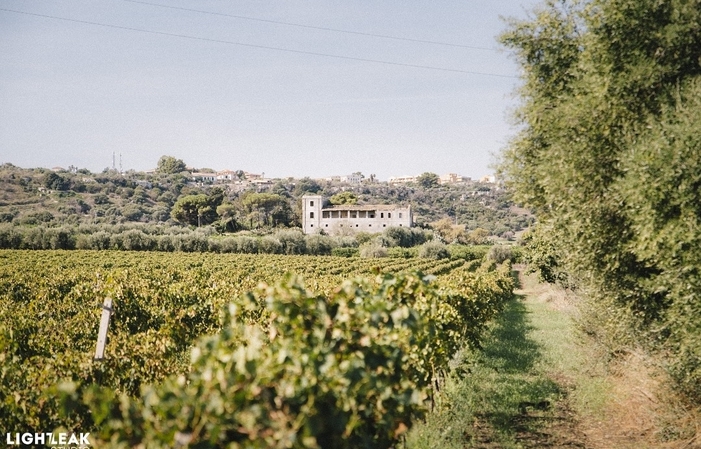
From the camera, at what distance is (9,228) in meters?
58.6

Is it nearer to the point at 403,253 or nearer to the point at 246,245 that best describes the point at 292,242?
the point at 246,245

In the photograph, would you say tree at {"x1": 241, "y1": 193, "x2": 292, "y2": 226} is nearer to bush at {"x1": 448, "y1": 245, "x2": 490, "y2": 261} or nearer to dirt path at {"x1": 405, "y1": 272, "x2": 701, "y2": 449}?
bush at {"x1": 448, "y1": 245, "x2": 490, "y2": 261}

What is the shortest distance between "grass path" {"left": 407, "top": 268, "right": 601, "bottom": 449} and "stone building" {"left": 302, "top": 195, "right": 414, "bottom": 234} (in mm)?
78094

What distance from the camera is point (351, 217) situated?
10112 cm

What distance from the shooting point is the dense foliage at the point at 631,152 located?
264 inches

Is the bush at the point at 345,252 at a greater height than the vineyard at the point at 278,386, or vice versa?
the vineyard at the point at 278,386

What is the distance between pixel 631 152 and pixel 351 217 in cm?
9391

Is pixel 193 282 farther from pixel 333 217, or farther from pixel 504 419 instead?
pixel 333 217

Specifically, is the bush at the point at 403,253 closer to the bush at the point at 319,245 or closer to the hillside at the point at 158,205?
the bush at the point at 319,245

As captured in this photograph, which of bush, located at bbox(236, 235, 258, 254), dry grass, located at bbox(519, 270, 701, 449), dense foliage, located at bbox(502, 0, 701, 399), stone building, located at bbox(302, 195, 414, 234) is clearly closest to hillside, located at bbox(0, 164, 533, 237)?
stone building, located at bbox(302, 195, 414, 234)

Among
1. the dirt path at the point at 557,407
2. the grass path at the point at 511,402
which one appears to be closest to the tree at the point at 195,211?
the grass path at the point at 511,402

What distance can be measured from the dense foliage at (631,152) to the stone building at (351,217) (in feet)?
278

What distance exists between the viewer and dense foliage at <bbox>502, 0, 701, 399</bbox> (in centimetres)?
671

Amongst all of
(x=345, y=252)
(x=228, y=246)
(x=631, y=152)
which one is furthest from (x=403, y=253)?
(x=631, y=152)
